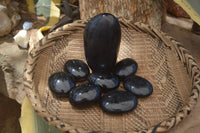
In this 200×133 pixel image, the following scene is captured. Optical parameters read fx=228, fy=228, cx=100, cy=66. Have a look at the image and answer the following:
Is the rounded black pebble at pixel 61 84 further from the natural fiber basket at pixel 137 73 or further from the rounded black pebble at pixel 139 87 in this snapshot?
the rounded black pebble at pixel 139 87

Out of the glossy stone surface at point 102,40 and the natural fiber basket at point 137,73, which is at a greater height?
the glossy stone surface at point 102,40

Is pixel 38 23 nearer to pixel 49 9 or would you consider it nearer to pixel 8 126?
pixel 49 9

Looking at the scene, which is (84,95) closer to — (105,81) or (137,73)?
(105,81)

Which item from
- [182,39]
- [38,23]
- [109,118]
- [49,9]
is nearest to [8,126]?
[38,23]


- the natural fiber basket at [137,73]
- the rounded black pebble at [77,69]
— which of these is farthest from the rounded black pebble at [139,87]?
the rounded black pebble at [77,69]

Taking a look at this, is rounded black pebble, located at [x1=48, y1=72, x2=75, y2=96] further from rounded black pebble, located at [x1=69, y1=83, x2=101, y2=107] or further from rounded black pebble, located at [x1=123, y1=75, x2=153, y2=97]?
rounded black pebble, located at [x1=123, y1=75, x2=153, y2=97]

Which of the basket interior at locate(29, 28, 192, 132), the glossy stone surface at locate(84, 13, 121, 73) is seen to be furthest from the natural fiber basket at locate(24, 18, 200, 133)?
the glossy stone surface at locate(84, 13, 121, 73)
